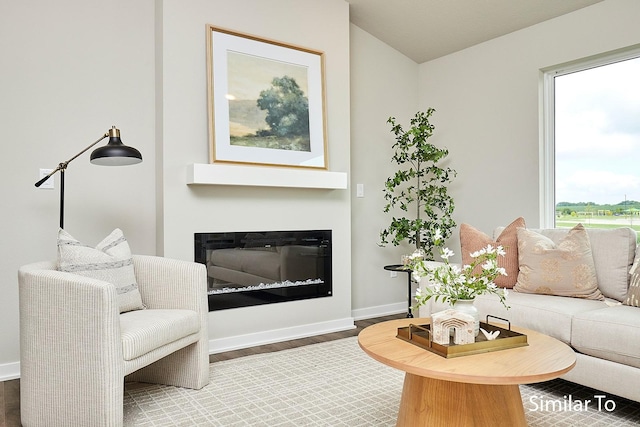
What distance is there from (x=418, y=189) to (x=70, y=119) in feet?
10.1

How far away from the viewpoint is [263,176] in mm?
3490

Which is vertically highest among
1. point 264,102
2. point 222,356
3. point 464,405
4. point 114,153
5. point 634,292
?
point 264,102

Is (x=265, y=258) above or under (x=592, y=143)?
under

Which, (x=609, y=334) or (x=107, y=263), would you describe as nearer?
(x=609, y=334)

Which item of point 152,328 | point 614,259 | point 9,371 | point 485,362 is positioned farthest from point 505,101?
point 9,371

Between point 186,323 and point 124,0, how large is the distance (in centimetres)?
241

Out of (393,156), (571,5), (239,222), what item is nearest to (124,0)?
(239,222)

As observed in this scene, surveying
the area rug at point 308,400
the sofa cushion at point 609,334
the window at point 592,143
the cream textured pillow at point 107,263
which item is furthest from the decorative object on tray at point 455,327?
the window at point 592,143

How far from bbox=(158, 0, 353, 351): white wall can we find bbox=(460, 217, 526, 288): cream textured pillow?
43.2 inches

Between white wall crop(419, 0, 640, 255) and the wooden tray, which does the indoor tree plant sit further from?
the wooden tray

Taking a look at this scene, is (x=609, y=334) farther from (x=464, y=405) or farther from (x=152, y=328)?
(x=152, y=328)

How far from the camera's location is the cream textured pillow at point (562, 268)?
9.10ft

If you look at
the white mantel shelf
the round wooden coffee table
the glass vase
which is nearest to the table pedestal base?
the round wooden coffee table

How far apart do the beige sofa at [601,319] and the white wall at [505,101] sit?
105 centimetres
